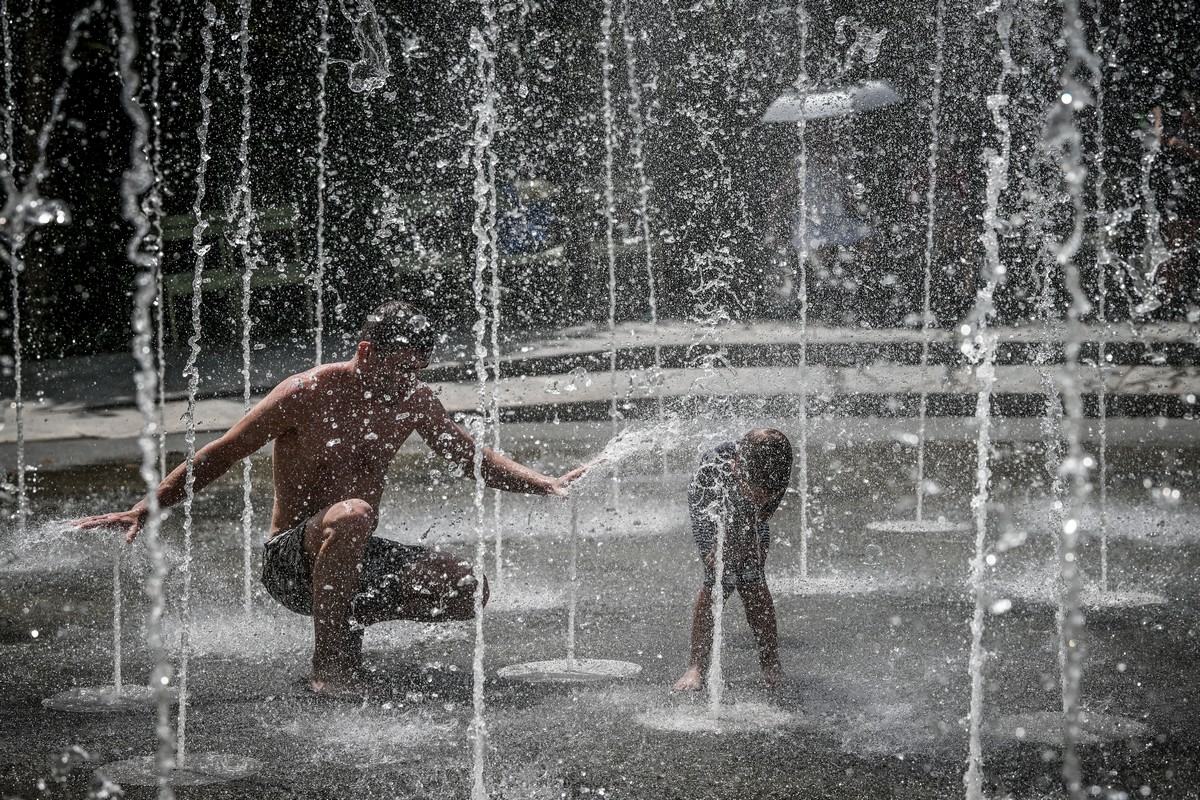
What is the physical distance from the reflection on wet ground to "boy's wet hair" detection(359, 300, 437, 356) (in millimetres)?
791

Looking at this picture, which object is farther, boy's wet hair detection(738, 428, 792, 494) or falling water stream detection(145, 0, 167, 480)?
falling water stream detection(145, 0, 167, 480)

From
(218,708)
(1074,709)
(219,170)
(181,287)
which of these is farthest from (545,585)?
(219,170)

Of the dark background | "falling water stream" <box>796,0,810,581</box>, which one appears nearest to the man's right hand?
"falling water stream" <box>796,0,810,581</box>

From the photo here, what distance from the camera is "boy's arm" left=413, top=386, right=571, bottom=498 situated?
443cm

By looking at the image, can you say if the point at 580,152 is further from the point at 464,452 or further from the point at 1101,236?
Answer: the point at 464,452

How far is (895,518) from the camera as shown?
22.6 ft

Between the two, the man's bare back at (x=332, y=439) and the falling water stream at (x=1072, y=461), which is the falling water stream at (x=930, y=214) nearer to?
the falling water stream at (x=1072, y=461)

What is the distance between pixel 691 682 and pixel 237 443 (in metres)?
1.43

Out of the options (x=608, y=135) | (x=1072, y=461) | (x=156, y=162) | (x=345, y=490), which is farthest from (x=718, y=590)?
(x=608, y=135)

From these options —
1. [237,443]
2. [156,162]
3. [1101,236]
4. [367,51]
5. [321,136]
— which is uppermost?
[367,51]

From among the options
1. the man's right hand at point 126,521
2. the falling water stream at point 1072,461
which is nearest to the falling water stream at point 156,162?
the falling water stream at point 1072,461

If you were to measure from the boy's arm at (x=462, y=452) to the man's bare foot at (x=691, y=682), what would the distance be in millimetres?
671

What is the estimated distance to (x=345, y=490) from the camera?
4344 millimetres

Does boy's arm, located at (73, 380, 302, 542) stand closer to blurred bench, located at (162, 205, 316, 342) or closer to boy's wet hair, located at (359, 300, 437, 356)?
boy's wet hair, located at (359, 300, 437, 356)
